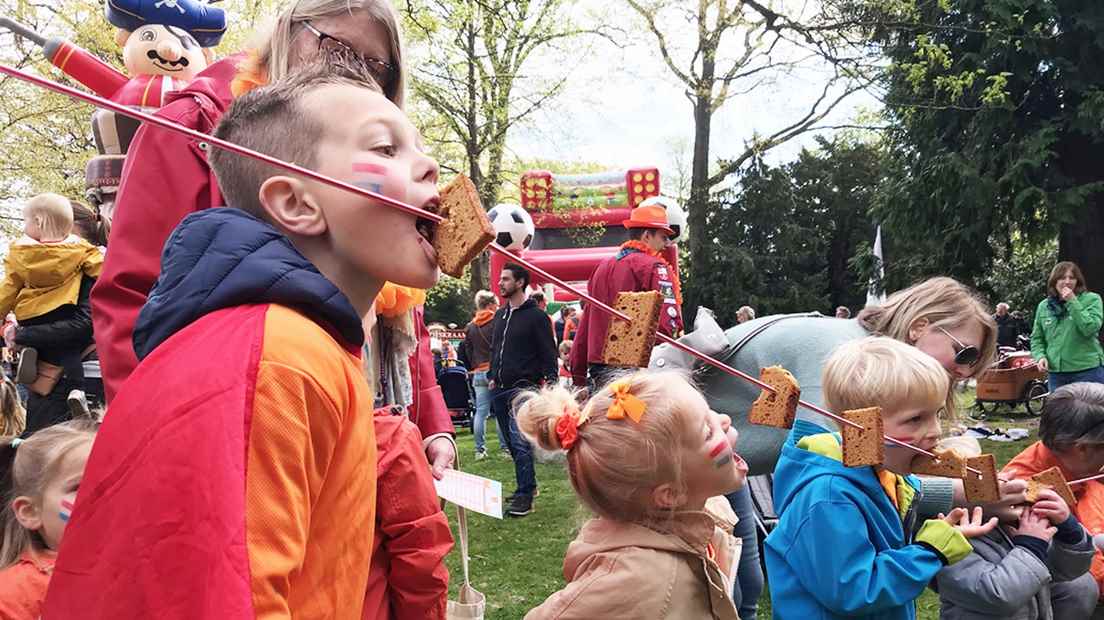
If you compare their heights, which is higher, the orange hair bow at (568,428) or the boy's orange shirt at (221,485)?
the boy's orange shirt at (221,485)

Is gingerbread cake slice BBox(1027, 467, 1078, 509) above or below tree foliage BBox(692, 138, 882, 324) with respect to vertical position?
below

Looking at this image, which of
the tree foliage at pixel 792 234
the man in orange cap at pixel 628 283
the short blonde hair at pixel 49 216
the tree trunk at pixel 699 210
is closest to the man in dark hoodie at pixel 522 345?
the man in orange cap at pixel 628 283

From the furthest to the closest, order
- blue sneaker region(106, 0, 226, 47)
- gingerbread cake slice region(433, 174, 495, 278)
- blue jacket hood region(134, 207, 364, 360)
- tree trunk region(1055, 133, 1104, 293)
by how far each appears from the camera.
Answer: tree trunk region(1055, 133, 1104, 293)
blue sneaker region(106, 0, 226, 47)
gingerbread cake slice region(433, 174, 495, 278)
blue jacket hood region(134, 207, 364, 360)

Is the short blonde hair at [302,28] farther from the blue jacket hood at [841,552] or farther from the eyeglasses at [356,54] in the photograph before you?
the blue jacket hood at [841,552]

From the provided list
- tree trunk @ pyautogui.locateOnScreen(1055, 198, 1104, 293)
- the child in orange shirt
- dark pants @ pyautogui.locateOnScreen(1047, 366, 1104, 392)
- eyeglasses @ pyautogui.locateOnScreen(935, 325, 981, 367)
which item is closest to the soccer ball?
dark pants @ pyautogui.locateOnScreen(1047, 366, 1104, 392)

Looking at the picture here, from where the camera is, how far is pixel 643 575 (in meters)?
1.93

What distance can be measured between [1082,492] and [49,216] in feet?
14.7

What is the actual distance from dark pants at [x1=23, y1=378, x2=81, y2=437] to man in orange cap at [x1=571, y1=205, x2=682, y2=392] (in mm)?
2630

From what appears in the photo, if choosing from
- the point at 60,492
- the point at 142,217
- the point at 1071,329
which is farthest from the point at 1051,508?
the point at 1071,329

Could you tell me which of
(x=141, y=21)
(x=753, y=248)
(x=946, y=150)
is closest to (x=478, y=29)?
(x=946, y=150)

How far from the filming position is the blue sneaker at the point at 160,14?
317 cm

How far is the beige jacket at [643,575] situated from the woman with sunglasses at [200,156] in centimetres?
44

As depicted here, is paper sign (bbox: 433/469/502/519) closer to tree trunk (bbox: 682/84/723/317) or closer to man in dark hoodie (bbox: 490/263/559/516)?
man in dark hoodie (bbox: 490/263/559/516)

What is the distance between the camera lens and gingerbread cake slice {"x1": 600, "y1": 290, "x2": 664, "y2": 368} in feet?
4.79
